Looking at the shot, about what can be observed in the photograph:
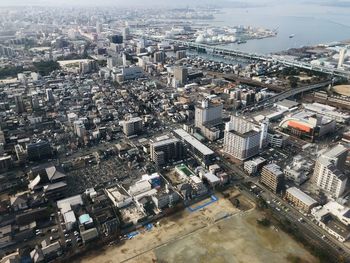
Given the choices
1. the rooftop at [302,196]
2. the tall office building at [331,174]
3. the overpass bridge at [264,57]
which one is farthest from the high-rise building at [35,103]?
the overpass bridge at [264,57]

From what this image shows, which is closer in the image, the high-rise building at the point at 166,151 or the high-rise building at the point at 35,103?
the high-rise building at the point at 166,151

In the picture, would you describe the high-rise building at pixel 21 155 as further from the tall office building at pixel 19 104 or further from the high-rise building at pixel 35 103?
the high-rise building at pixel 35 103

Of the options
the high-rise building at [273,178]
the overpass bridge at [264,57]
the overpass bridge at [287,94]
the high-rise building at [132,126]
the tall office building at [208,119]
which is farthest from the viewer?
the overpass bridge at [264,57]

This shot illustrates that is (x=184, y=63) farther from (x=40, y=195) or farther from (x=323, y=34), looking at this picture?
(x=323, y=34)

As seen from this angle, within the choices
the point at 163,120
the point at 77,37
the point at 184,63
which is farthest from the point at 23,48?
the point at 163,120

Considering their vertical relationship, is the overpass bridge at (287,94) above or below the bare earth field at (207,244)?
above

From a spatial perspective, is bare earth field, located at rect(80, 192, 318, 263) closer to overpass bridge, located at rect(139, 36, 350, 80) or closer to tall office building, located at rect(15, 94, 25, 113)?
tall office building, located at rect(15, 94, 25, 113)
